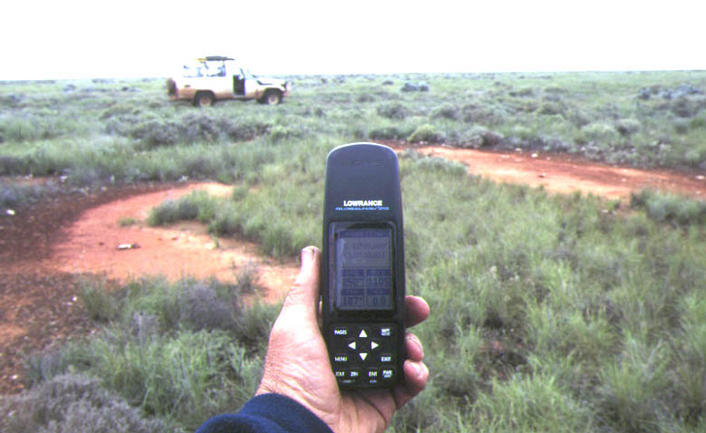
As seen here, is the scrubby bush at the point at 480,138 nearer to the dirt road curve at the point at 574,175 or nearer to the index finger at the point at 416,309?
the dirt road curve at the point at 574,175

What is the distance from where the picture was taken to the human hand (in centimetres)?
148

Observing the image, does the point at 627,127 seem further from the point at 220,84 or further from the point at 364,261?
the point at 220,84

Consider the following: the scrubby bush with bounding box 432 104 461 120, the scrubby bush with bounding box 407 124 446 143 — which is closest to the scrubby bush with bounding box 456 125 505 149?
the scrubby bush with bounding box 407 124 446 143

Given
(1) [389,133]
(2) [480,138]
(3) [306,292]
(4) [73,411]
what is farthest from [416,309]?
(1) [389,133]

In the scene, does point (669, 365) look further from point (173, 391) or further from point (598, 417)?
point (173, 391)

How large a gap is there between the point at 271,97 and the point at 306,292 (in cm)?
2396

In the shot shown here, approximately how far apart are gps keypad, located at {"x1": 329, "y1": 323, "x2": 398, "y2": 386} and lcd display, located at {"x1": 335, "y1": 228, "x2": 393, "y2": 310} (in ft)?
0.25

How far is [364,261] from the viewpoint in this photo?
166 cm

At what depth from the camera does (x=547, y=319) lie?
3.33m

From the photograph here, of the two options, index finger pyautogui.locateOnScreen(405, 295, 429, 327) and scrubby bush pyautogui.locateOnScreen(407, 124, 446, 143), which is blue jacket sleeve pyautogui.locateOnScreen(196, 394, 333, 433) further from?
scrubby bush pyautogui.locateOnScreen(407, 124, 446, 143)

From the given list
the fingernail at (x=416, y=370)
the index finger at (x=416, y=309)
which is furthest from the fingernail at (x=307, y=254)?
the fingernail at (x=416, y=370)

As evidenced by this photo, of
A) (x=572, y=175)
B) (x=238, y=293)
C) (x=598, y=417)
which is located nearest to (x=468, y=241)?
(x=238, y=293)

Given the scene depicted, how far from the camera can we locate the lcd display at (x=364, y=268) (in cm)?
162

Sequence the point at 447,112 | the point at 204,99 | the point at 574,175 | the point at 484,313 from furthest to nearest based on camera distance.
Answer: the point at 204,99
the point at 447,112
the point at 574,175
the point at 484,313
